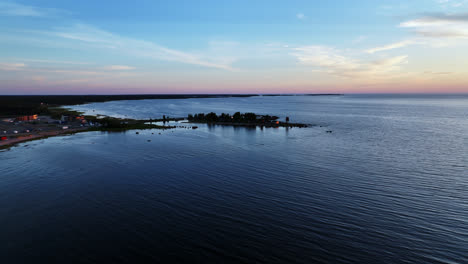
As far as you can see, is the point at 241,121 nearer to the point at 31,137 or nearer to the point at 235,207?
the point at 31,137

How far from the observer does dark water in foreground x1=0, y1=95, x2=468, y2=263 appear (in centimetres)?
2230

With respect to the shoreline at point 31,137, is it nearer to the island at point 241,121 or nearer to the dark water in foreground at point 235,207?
the dark water in foreground at point 235,207

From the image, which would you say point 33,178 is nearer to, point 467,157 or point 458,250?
point 458,250

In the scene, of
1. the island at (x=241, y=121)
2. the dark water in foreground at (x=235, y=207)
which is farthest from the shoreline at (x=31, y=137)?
the island at (x=241, y=121)

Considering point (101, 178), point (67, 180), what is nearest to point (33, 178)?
point (67, 180)

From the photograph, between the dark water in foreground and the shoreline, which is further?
the shoreline

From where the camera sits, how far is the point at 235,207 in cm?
3077

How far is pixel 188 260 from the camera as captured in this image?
2116cm

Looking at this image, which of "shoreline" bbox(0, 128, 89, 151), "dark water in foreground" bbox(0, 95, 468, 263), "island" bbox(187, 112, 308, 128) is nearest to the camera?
"dark water in foreground" bbox(0, 95, 468, 263)

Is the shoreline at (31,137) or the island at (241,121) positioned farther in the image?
the island at (241,121)

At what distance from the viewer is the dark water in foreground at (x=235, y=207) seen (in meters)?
22.3

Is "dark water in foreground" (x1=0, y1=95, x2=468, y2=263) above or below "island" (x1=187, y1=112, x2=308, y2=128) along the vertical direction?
below

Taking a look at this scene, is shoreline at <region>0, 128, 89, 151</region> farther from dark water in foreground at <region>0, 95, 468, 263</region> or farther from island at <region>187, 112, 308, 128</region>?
island at <region>187, 112, 308, 128</region>

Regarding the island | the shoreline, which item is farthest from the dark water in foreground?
the island
